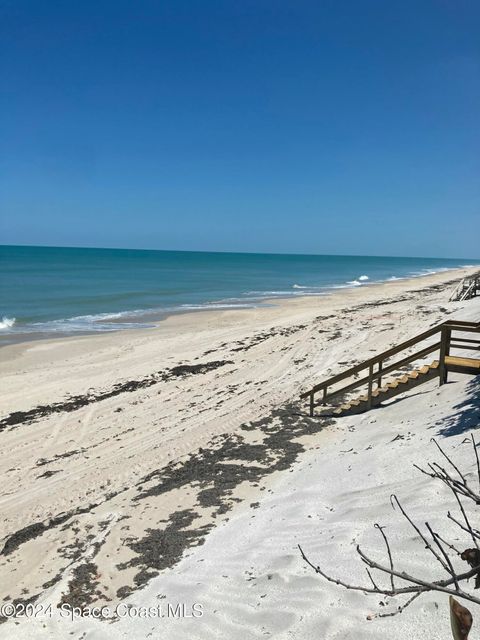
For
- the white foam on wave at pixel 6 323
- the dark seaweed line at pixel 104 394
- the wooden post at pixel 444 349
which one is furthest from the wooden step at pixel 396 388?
the white foam on wave at pixel 6 323

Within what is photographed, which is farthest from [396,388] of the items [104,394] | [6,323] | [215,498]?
[6,323]

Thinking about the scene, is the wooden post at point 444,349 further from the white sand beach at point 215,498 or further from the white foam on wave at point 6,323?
the white foam on wave at point 6,323

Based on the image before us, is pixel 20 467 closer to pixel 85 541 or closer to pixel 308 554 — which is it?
pixel 85 541

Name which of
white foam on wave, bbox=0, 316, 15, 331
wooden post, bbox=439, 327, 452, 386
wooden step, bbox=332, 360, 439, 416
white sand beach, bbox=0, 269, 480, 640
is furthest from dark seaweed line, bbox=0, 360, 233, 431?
white foam on wave, bbox=0, 316, 15, 331

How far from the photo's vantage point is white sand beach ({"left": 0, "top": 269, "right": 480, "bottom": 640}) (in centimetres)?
412

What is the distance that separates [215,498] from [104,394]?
8475mm

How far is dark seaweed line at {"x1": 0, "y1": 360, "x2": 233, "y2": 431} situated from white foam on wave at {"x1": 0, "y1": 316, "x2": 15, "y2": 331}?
15.3 m

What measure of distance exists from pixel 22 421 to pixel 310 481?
29.3ft

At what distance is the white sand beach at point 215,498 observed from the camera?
4125mm

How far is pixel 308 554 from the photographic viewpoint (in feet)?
15.5

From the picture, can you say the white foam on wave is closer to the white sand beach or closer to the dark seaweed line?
the white sand beach

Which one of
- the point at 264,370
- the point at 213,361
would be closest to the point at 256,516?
the point at 264,370

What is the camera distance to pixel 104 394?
48.5 feet

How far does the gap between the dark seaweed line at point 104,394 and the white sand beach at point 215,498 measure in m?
0.10
